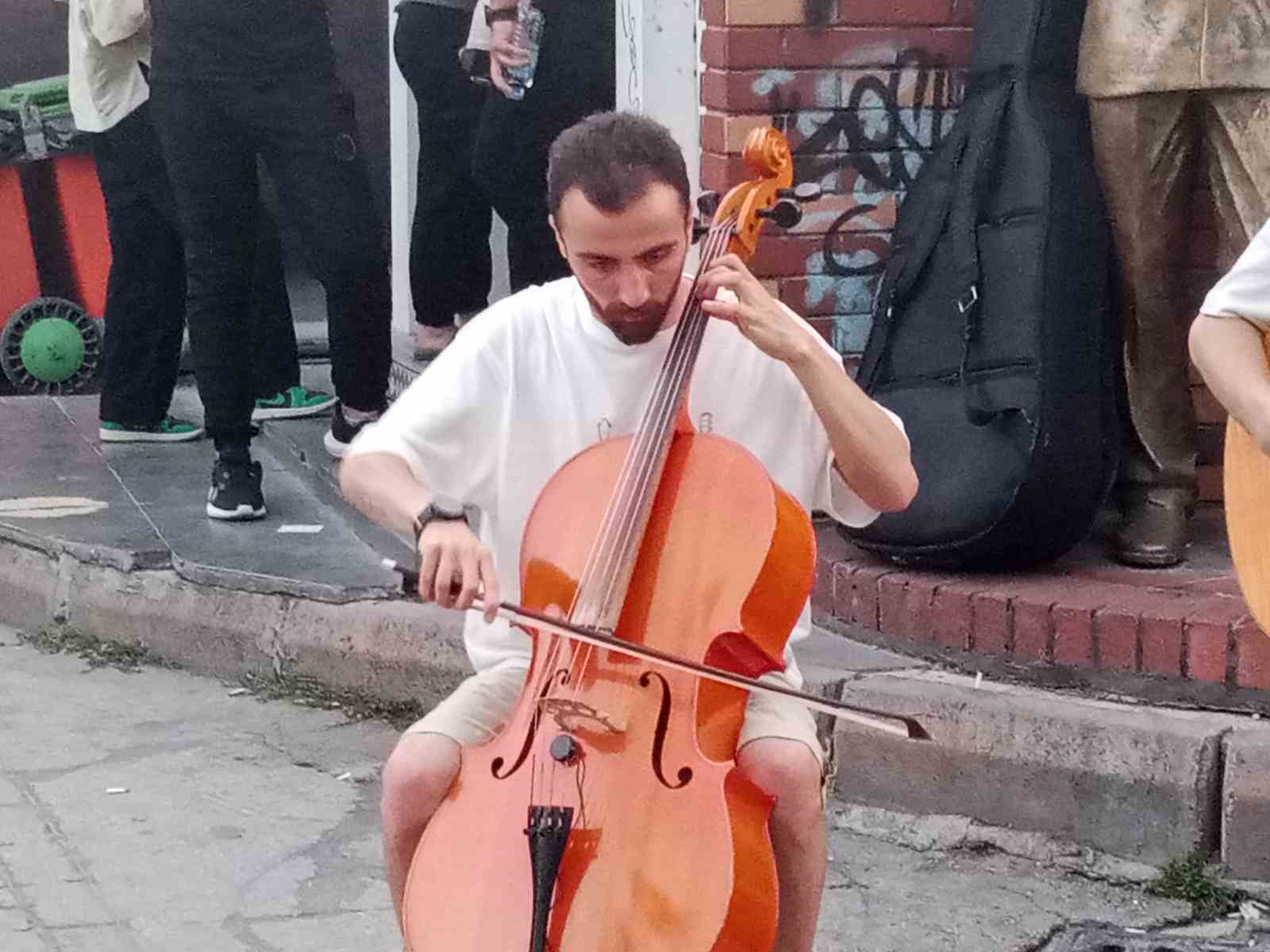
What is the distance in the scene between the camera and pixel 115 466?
16.9ft

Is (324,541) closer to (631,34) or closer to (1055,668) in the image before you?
(631,34)

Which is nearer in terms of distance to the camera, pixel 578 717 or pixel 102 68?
pixel 578 717

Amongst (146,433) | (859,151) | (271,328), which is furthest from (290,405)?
(859,151)

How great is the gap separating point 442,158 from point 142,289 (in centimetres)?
88

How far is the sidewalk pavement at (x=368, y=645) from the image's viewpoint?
126 inches

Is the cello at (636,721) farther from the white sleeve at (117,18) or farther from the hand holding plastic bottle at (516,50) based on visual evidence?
the white sleeve at (117,18)

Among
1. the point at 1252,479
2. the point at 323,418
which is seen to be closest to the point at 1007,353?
the point at 1252,479

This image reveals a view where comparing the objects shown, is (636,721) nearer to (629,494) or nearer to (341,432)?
(629,494)

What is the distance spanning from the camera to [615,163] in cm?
229

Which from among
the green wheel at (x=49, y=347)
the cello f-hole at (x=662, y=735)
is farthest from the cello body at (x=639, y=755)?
the green wheel at (x=49, y=347)

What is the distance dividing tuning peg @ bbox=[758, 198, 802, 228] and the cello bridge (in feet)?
2.10

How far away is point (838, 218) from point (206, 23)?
138cm

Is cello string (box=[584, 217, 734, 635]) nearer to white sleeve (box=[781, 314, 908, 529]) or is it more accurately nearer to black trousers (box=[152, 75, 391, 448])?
white sleeve (box=[781, 314, 908, 529])

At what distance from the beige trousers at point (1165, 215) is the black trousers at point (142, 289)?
2226mm
